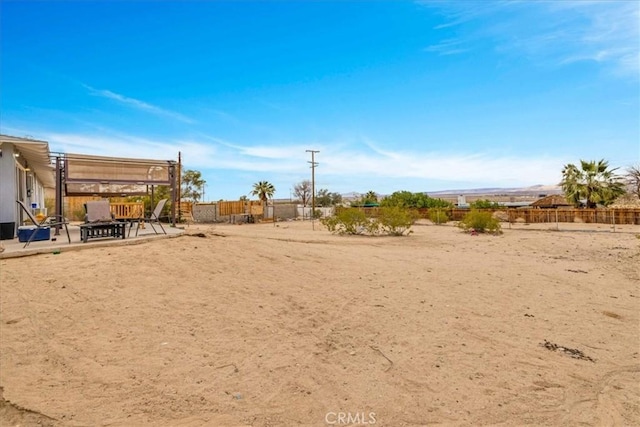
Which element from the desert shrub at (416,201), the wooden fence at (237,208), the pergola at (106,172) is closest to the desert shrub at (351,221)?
the pergola at (106,172)

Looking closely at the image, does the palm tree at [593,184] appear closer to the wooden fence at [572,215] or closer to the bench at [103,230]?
the wooden fence at [572,215]

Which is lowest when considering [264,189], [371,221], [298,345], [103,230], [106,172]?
[298,345]

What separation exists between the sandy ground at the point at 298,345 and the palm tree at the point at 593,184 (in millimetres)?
25868

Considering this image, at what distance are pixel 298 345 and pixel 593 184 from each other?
3267 cm

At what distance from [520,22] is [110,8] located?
11380 millimetres

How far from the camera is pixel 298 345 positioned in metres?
3.74

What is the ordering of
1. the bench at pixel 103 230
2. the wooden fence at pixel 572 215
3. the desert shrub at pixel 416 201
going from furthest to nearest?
1. the desert shrub at pixel 416 201
2. the wooden fence at pixel 572 215
3. the bench at pixel 103 230

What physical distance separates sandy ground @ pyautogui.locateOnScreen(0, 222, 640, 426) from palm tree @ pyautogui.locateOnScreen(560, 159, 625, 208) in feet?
84.9

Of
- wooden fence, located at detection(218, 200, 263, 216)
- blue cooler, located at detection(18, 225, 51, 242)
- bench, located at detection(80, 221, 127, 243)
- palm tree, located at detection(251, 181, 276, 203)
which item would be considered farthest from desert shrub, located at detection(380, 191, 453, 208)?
blue cooler, located at detection(18, 225, 51, 242)

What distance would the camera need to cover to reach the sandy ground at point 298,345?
266 centimetres

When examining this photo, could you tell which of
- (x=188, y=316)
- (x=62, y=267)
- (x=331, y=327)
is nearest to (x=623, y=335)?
(x=331, y=327)

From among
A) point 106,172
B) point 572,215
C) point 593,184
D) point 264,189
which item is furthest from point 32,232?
point 264,189

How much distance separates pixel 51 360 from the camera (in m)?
3.40

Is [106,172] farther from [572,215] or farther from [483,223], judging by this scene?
[572,215]
